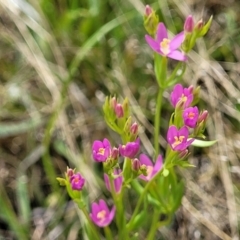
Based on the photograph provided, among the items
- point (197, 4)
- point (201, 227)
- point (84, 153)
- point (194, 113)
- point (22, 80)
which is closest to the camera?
point (194, 113)

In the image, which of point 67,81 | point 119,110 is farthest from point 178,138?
point 67,81

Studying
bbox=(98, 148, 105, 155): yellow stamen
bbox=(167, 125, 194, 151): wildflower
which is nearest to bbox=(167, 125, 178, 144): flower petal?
bbox=(167, 125, 194, 151): wildflower

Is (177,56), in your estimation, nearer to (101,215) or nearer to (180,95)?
(180,95)

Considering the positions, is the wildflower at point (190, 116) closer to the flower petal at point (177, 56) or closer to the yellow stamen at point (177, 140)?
the yellow stamen at point (177, 140)

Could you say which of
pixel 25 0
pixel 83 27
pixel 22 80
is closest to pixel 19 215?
pixel 22 80

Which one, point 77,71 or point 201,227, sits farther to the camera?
point 77,71

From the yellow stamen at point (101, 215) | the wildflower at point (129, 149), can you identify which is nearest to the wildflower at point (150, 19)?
the wildflower at point (129, 149)

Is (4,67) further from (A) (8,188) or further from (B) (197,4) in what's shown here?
(B) (197,4)
